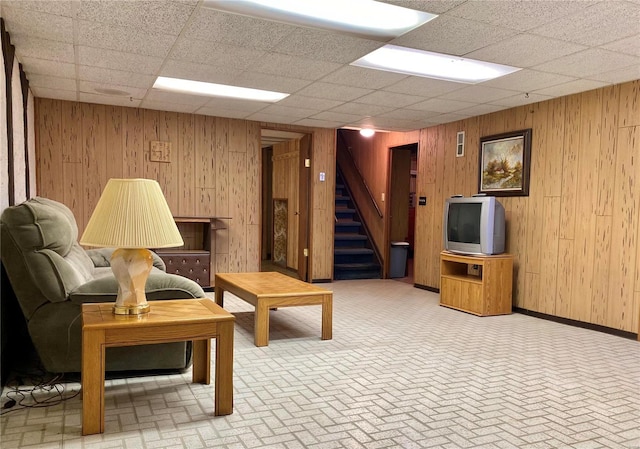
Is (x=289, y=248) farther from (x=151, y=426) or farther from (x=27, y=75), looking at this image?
(x=151, y=426)

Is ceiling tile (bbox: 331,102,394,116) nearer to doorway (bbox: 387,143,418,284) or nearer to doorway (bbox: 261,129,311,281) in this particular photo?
doorway (bbox: 261,129,311,281)

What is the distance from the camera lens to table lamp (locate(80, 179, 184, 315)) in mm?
2271

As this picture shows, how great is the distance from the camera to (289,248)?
845 cm

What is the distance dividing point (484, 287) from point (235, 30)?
367 cm

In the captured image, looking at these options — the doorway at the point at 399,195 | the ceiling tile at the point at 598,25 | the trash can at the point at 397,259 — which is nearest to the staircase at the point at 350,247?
the trash can at the point at 397,259

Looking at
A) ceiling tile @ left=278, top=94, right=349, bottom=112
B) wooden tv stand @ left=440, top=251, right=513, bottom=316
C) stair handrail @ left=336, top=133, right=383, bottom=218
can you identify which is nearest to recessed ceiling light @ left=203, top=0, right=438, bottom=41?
ceiling tile @ left=278, top=94, right=349, bottom=112

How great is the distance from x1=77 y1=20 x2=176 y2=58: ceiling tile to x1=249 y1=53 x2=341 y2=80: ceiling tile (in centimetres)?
77

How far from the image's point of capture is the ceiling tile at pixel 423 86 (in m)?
4.40

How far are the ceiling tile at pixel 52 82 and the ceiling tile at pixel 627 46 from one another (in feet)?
15.7

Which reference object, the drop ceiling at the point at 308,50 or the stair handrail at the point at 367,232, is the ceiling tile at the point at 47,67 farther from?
the stair handrail at the point at 367,232

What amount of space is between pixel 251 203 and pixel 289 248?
1.84 metres

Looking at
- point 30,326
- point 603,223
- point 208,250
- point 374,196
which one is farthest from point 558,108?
point 30,326

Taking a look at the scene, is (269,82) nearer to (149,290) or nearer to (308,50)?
(308,50)

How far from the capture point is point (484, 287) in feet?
16.9
